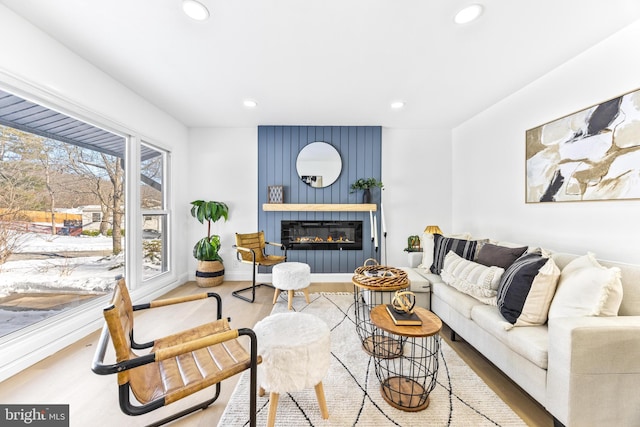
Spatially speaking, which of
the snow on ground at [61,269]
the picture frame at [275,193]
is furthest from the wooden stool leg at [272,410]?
the picture frame at [275,193]

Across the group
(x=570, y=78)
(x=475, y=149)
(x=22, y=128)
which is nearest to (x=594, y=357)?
(x=570, y=78)

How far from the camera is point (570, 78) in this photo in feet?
7.04

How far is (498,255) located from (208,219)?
367cm

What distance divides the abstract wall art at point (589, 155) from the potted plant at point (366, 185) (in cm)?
186

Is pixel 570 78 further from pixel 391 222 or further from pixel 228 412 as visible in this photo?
pixel 228 412

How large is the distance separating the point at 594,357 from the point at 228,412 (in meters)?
1.99

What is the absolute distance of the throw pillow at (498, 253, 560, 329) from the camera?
5.26 ft

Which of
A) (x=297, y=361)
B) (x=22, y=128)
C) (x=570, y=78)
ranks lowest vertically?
(x=297, y=361)

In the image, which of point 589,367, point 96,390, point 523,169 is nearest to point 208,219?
point 96,390

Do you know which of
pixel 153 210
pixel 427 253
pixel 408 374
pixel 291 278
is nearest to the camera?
pixel 408 374

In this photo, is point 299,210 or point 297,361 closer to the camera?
point 297,361

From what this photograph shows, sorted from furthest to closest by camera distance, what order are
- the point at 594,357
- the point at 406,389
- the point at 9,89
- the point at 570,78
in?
1. the point at 570,78
2. the point at 9,89
3. the point at 406,389
4. the point at 594,357

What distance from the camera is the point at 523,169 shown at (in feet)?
8.63

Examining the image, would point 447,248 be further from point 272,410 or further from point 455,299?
point 272,410
